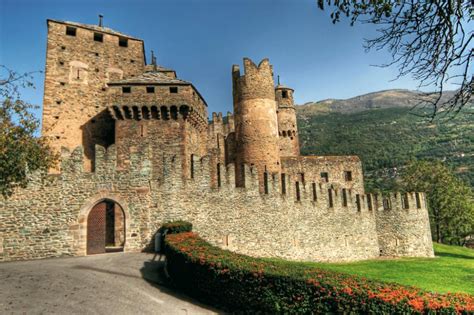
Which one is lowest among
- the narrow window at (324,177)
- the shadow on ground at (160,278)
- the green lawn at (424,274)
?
the green lawn at (424,274)

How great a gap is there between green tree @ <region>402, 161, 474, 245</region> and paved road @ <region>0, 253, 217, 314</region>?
34098mm

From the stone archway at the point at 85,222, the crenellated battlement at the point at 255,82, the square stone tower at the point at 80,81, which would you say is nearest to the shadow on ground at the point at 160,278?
the stone archway at the point at 85,222

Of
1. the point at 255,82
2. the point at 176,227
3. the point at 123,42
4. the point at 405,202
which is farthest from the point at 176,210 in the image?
the point at 405,202

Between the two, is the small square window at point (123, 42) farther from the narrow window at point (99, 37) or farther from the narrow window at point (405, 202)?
the narrow window at point (405, 202)

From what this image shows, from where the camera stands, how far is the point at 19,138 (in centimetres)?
1398

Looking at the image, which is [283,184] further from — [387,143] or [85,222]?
[387,143]

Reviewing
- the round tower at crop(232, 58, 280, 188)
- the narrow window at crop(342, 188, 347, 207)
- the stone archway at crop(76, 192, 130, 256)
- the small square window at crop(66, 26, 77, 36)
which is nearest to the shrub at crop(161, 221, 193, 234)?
the stone archway at crop(76, 192, 130, 256)

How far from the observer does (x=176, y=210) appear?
15.7 meters

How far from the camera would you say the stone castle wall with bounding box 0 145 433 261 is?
14016mm

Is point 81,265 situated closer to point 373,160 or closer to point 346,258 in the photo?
point 346,258

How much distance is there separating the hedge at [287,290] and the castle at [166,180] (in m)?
5.70

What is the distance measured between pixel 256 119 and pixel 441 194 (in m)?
25.3

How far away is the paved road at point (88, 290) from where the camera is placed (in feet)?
26.8

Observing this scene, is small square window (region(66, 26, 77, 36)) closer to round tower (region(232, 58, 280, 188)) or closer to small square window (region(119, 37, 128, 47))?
small square window (region(119, 37, 128, 47))
